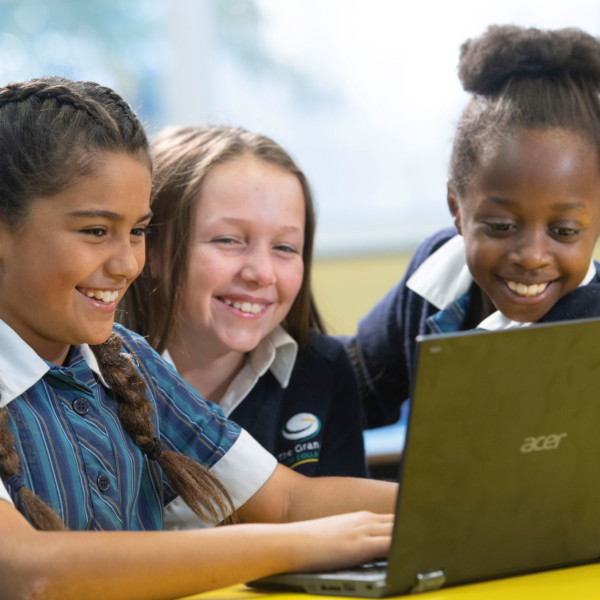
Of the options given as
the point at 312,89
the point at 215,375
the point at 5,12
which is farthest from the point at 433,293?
the point at 5,12

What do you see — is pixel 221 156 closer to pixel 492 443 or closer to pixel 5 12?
pixel 492 443

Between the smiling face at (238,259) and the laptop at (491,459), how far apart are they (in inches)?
27.5

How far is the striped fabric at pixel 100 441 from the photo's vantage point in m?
0.97

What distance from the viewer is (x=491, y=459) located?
760 mm

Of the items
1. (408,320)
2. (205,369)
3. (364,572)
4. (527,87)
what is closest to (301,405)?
(205,369)

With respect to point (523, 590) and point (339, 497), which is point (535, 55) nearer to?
point (339, 497)

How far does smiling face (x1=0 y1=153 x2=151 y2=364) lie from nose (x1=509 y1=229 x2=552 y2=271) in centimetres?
56

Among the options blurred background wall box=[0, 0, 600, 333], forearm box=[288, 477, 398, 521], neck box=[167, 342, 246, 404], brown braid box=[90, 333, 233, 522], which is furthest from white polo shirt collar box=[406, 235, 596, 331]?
blurred background wall box=[0, 0, 600, 333]

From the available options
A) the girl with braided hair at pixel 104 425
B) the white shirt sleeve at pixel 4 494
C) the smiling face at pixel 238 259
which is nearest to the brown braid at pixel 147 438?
the girl with braided hair at pixel 104 425

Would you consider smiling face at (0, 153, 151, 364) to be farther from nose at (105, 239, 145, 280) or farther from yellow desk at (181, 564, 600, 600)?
yellow desk at (181, 564, 600, 600)

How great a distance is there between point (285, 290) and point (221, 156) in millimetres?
238

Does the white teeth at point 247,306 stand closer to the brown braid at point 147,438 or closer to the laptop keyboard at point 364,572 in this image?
the brown braid at point 147,438

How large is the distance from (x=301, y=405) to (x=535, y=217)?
47 centimetres

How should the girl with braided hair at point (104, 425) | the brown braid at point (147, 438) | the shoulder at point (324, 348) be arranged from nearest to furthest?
the girl with braided hair at point (104, 425) → the brown braid at point (147, 438) → the shoulder at point (324, 348)
